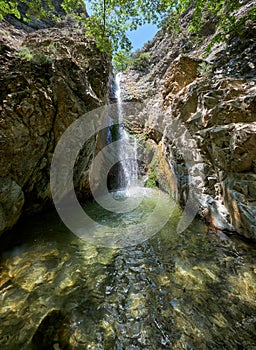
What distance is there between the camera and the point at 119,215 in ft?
22.3

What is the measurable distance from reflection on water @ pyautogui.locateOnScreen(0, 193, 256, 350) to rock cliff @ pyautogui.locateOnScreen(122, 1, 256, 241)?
3.20 ft

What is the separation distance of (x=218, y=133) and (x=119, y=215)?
176 inches

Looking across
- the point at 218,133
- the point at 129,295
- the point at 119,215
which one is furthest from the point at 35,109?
the point at 218,133

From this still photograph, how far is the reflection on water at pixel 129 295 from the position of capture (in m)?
2.20

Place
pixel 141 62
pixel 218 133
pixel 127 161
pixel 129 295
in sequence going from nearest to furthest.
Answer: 1. pixel 129 295
2. pixel 218 133
3. pixel 127 161
4. pixel 141 62

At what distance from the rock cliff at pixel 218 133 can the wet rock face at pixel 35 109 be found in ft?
12.3

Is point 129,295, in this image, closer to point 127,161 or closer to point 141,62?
point 127,161

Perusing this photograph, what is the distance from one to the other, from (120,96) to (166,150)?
9.42 m

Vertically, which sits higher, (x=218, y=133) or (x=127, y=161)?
(x=127, y=161)

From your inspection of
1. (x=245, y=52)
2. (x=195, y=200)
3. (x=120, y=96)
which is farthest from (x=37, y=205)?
(x=120, y=96)

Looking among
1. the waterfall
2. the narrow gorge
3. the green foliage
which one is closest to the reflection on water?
the narrow gorge

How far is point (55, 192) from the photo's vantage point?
19.3ft

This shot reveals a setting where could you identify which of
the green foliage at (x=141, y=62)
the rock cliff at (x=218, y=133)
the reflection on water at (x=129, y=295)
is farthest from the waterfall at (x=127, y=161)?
the green foliage at (x=141, y=62)

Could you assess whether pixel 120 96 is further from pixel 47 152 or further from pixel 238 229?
pixel 238 229
